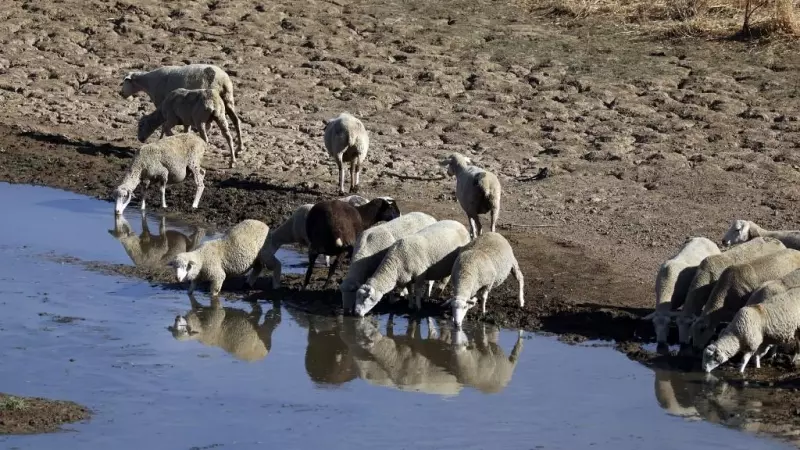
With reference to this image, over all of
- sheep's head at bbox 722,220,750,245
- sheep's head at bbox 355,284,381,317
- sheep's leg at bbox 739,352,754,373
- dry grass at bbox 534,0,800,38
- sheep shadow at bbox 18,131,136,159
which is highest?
dry grass at bbox 534,0,800,38

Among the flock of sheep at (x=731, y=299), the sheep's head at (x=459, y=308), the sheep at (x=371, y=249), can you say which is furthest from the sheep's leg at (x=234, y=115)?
the flock of sheep at (x=731, y=299)

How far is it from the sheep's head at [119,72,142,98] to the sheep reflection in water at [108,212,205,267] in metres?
4.11

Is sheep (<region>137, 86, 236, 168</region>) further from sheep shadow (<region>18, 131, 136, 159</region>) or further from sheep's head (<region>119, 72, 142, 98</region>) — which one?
sheep's head (<region>119, 72, 142, 98</region>)

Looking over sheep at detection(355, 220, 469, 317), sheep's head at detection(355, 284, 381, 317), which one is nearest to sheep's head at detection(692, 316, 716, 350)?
sheep at detection(355, 220, 469, 317)

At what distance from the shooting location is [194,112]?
62.0ft

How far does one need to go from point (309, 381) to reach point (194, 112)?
8162mm

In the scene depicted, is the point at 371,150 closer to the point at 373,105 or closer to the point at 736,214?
the point at 373,105

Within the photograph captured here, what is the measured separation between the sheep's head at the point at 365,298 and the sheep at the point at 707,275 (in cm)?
262

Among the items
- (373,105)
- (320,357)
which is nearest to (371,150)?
(373,105)

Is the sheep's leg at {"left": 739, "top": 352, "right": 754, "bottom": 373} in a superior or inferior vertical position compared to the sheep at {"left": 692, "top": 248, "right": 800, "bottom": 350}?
inferior

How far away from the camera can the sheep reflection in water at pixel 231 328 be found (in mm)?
12398

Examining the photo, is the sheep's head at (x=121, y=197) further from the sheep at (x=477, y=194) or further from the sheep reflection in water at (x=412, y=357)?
the sheep reflection in water at (x=412, y=357)

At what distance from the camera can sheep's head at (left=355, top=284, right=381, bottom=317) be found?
1284cm

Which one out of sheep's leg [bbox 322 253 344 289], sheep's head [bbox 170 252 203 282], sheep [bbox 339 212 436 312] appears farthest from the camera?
sheep's leg [bbox 322 253 344 289]
